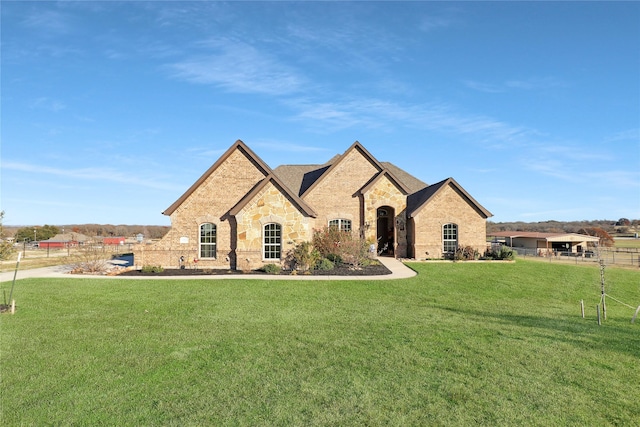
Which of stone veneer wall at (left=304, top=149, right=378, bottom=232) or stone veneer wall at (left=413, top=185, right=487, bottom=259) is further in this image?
stone veneer wall at (left=304, top=149, right=378, bottom=232)

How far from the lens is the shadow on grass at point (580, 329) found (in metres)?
7.62

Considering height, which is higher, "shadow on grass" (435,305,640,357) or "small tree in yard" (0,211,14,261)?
"small tree in yard" (0,211,14,261)

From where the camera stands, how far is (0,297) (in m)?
12.5

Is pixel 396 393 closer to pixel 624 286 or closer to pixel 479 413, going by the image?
pixel 479 413

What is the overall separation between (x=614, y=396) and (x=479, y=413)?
2.19 m

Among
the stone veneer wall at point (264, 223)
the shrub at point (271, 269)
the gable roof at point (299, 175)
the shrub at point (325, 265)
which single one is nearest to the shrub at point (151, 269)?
the stone veneer wall at point (264, 223)

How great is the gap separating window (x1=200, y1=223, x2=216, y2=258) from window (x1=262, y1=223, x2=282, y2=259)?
317 centimetres

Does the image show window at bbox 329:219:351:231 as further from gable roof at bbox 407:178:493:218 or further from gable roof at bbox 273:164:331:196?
gable roof at bbox 407:178:493:218

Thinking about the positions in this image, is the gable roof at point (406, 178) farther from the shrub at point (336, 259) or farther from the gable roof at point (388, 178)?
the shrub at point (336, 259)

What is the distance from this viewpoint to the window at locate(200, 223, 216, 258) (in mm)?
21094

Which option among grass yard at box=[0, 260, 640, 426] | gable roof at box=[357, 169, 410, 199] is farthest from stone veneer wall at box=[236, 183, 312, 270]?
grass yard at box=[0, 260, 640, 426]

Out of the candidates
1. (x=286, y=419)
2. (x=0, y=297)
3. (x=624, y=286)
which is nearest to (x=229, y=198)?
(x=0, y=297)

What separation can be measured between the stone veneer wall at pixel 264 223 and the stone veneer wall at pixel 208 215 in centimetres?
138

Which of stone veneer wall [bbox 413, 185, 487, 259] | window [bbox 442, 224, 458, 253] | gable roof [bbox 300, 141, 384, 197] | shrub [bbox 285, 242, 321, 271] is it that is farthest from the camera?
gable roof [bbox 300, 141, 384, 197]
